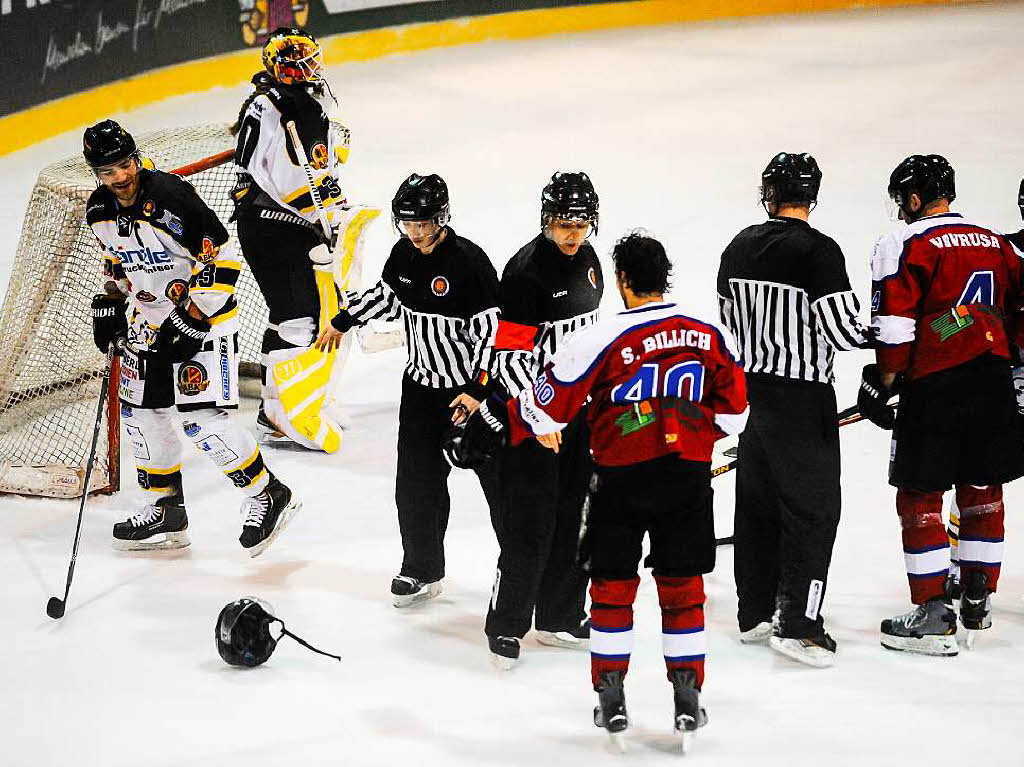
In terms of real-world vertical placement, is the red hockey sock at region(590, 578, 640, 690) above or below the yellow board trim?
below

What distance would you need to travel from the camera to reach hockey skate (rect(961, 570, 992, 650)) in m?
4.03

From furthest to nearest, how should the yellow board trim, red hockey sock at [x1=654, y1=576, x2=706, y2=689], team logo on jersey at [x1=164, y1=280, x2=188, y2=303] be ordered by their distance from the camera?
1. the yellow board trim
2. team logo on jersey at [x1=164, y1=280, x2=188, y2=303]
3. red hockey sock at [x1=654, y1=576, x2=706, y2=689]

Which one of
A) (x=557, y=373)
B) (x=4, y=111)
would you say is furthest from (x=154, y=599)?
(x=4, y=111)

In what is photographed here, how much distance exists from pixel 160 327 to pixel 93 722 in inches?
55.4

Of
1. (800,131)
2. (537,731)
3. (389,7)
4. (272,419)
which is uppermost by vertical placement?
(389,7)

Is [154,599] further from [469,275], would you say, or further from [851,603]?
[851,603]

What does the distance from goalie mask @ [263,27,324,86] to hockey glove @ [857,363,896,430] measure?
2508 millimetres

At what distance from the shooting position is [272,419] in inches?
225

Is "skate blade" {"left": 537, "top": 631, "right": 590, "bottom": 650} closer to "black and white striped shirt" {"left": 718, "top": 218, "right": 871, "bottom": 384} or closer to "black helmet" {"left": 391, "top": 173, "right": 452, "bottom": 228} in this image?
"black and white striped shirt" {"left": 718, "top": 218, "right": 871, "bottom": 384}

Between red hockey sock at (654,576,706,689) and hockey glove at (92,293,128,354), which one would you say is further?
hockey glove at (92,293,128,354)

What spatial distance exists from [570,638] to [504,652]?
261mm

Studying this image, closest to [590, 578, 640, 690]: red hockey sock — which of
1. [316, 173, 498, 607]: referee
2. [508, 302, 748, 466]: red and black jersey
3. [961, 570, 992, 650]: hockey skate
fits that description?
[508, 302, 748, 466]: red and black jersey

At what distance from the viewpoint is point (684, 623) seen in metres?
3.42

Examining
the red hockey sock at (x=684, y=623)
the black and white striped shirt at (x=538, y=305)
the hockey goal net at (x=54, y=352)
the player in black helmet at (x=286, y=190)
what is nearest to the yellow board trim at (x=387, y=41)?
the hockey goal net at (x=54, y=352)
